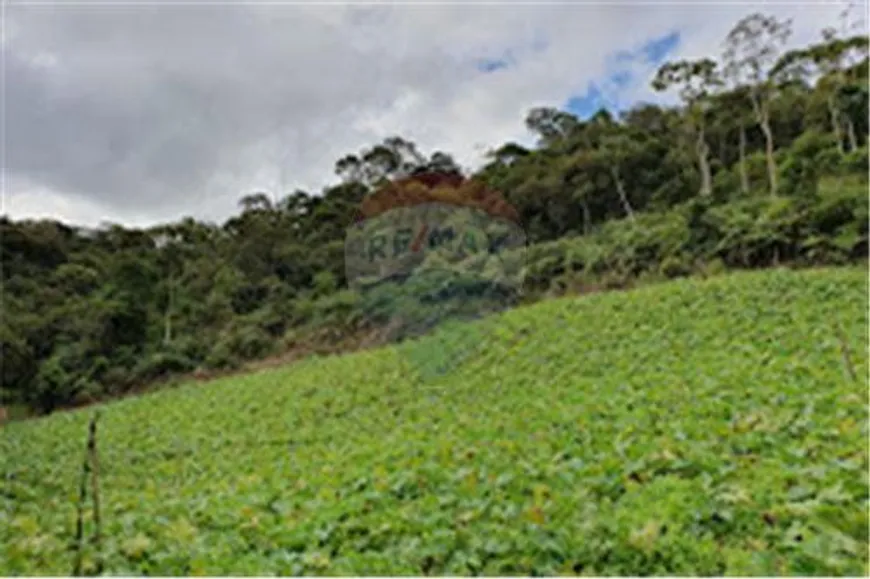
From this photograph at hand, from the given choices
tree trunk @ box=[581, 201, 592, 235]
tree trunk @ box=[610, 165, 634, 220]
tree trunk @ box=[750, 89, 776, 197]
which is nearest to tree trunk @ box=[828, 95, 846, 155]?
tree trunk @ box=[750, 89, 776, 197]

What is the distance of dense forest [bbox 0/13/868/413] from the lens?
14.9 meters

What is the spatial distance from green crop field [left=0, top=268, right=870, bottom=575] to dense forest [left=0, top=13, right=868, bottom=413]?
4.09m

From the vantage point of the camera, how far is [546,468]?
4.41 meters

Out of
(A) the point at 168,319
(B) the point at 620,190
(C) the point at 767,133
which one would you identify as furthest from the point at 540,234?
(A) the point at 168,319

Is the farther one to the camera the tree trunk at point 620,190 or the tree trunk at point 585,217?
the tree trunk at point 585,217

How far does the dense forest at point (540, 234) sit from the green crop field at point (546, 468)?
13.4ft

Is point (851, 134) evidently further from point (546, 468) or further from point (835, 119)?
point (546, 468)

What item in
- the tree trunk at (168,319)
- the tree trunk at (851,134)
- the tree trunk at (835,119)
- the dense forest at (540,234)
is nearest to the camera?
the dense forest at (540,234)

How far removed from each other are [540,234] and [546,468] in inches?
752

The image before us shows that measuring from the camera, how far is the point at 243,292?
24.7 meters

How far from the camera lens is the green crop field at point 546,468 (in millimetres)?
3219

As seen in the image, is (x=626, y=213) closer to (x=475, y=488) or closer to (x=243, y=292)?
(x=243, y=292)

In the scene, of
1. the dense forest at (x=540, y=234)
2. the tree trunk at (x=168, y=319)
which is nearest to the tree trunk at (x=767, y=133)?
the dense forest at (x=540, y=234)

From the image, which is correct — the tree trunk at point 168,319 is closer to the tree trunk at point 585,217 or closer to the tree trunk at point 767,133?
the tree trunk at point 585,217
